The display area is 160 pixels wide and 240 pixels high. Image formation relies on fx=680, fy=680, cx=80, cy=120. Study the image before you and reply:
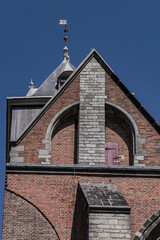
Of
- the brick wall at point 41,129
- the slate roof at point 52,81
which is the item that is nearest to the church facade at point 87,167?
the brick wall at point 41,129

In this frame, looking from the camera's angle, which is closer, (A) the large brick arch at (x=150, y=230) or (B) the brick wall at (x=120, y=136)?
(A) the large brick arch at (x=150, y=230)

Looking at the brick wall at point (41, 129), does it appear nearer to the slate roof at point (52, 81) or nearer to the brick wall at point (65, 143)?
the brick wall at point (65, 143)

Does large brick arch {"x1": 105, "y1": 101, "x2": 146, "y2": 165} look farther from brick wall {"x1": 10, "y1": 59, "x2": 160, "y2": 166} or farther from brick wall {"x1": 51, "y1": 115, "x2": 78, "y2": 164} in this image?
brick wall {"x1": 51, "y1": 115, "x2": 78, "y2": 164}

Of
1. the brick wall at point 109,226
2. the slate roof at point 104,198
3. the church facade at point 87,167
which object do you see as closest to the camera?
the brick wall at point 109,226

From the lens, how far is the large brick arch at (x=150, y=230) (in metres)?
18.6

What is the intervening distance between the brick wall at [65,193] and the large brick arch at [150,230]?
0.54 feet

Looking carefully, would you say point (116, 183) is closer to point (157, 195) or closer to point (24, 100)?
point (157, 195)

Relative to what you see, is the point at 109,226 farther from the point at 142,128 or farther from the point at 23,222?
the point at 142,128

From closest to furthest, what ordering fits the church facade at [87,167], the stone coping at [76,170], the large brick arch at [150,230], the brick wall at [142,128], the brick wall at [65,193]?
the large brick arch at [150,230], the church facade at [87,167], the brick wall at [65,193], the stone coping at [76,170], the brick wall at [142,128]

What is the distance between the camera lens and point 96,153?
2061 cm

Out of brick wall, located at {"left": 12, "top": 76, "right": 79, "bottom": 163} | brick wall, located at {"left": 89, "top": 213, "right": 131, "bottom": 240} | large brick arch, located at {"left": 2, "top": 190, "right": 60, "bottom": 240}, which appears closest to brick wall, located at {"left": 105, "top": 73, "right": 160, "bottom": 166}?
brick wall, located at {"left": 12, "top": 76, "right": 79, "bottom": 163}

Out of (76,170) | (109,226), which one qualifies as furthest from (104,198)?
(76,170)

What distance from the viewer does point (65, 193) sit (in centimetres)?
1980

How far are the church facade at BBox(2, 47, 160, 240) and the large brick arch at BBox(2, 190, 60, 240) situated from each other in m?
0.03
